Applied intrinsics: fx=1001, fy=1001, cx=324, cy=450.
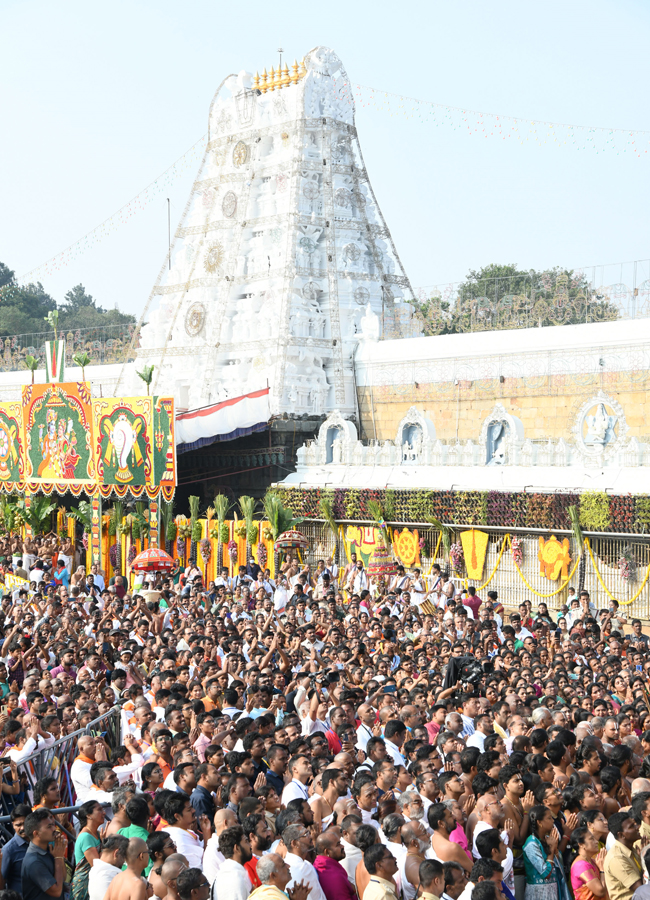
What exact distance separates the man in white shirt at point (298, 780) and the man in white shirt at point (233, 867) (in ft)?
4.09

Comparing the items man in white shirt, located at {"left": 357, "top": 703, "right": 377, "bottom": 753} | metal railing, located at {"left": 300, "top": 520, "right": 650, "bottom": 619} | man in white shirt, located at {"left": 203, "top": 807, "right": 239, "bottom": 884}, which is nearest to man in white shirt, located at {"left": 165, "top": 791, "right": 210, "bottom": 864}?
man in white shirt, located at {"left": 203, "top": 807, "right": 239, "bottom": 884}

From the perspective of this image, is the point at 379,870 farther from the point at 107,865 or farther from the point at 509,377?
the point at 509,377

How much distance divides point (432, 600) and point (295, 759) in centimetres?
1088

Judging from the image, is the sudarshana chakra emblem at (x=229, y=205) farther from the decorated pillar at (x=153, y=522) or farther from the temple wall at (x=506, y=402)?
the decorated pillar at (x=153, y=522)

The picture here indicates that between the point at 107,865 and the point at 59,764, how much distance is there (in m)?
2.87

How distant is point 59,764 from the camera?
343 inches

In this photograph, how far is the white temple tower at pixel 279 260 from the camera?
28.1 meters

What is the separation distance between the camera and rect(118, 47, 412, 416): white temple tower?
2806 cm

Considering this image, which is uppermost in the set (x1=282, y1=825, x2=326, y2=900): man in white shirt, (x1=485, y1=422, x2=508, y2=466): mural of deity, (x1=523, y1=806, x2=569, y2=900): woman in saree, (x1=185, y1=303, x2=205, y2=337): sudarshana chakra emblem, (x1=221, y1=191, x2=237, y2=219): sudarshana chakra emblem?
(x1=221, y1=191, x2=237, y2=219): sudarshana chakra emblem

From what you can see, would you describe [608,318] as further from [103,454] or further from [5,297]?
[5,297]

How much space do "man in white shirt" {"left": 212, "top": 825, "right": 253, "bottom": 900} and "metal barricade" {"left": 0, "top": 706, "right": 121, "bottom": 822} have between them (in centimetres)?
271

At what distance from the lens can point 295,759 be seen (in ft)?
24.7

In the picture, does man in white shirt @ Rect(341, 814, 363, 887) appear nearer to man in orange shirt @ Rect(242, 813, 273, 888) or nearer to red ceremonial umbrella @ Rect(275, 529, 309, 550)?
man in orange shirt @ Rect(242, 813, 273, 888)

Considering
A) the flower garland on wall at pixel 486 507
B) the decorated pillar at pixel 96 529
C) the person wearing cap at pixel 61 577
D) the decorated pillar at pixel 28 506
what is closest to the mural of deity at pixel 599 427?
the flower garland on wall at pixel 486 507
